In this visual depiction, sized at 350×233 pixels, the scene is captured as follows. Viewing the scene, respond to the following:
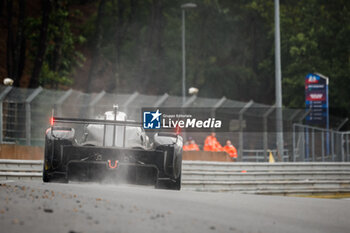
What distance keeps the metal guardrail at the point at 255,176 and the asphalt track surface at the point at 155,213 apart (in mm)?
3492

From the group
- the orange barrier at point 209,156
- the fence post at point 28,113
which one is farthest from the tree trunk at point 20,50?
the orange barrier at point 209,156

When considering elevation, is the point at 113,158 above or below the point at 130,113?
below

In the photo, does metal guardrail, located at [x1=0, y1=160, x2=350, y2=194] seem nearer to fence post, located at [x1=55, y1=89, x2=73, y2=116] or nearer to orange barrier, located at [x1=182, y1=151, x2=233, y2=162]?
orange barrier, located at [x1=182, y1=151, x2=233, y2=162]

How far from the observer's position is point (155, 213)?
8.75 metres

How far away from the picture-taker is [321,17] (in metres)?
44.8

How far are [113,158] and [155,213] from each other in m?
2.24

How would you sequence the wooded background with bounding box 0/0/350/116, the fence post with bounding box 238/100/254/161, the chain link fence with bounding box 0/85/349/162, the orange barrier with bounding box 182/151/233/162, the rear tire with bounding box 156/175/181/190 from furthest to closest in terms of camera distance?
the wooded background with bounding box 0/0/350/116 < the fence post with bounding box 238/100/254/161 < the orange barrier with bounding box 182/151/233/162 < the chain link fence with bounding box 0/85/349/162 < the rear tire with bounding box 156/175/181/190

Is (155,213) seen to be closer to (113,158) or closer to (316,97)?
(113,158)

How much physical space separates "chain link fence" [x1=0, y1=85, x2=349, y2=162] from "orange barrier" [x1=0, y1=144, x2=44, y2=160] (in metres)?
0.73

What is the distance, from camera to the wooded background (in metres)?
40.2

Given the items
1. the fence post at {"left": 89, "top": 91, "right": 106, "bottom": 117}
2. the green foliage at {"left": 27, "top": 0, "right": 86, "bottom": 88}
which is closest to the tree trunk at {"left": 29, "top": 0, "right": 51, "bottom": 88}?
the green foliage at {"left": 27, "top": 0, "right": 86, "bottom": 88}

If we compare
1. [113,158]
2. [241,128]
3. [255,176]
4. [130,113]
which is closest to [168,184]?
[113,158]

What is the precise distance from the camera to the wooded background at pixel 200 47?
40.2m

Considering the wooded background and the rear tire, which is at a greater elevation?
the wooded background
